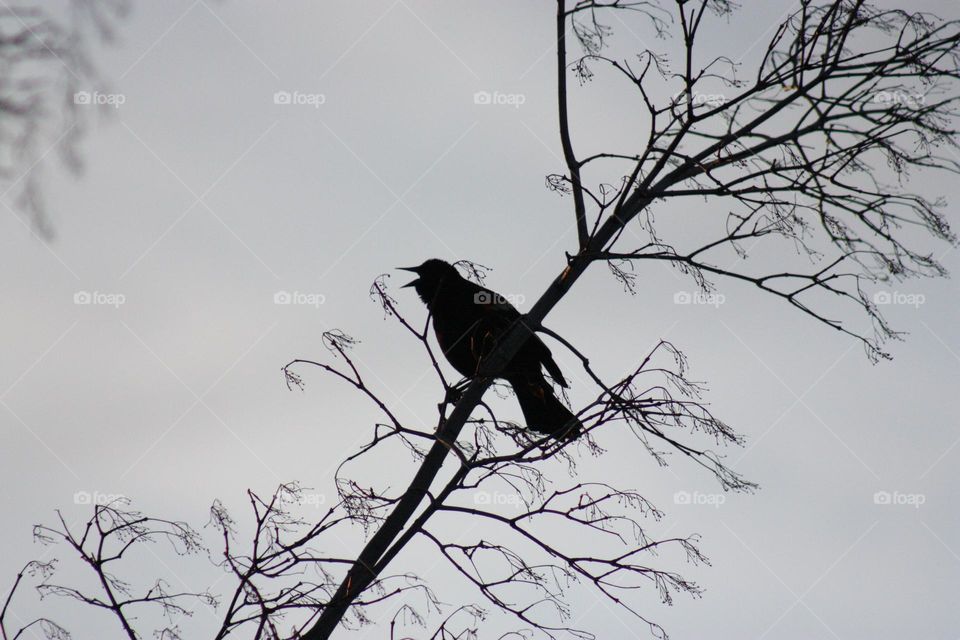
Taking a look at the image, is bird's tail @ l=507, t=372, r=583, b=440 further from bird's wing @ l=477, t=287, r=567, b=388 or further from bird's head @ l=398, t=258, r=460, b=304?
bird's head @ l=398, t=258, r=460, b=304

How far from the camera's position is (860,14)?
387cm

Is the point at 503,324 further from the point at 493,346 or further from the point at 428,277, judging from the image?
the point at 428,277

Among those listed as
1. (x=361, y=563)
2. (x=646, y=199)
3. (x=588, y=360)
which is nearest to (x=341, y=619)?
(x=361, y=563)

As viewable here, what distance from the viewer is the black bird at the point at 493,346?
4898mm

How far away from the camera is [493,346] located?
421 cm

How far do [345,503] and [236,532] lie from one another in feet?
1.48

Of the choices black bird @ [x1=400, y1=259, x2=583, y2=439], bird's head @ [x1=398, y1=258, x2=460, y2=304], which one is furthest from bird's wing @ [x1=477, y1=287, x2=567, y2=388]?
bird's head @ [x1=398, y1=258, x2=460, y2=304]

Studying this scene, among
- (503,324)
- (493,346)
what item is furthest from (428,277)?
(493,346)

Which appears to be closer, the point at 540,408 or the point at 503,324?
the point at 503,324

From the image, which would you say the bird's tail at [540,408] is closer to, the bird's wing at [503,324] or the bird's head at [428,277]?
the bird's wing at [503,324]

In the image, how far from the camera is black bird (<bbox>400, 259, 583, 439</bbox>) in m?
4.90

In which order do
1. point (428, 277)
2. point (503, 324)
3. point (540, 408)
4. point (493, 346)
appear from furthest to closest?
point (428, 277), point (540, 408), point (503, 324), point (493, 346)

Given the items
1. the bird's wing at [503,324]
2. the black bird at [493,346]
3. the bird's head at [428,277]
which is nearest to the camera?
the black bird at [493,346]

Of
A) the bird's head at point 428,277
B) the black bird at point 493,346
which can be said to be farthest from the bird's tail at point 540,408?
the bird's head at point 428,277
